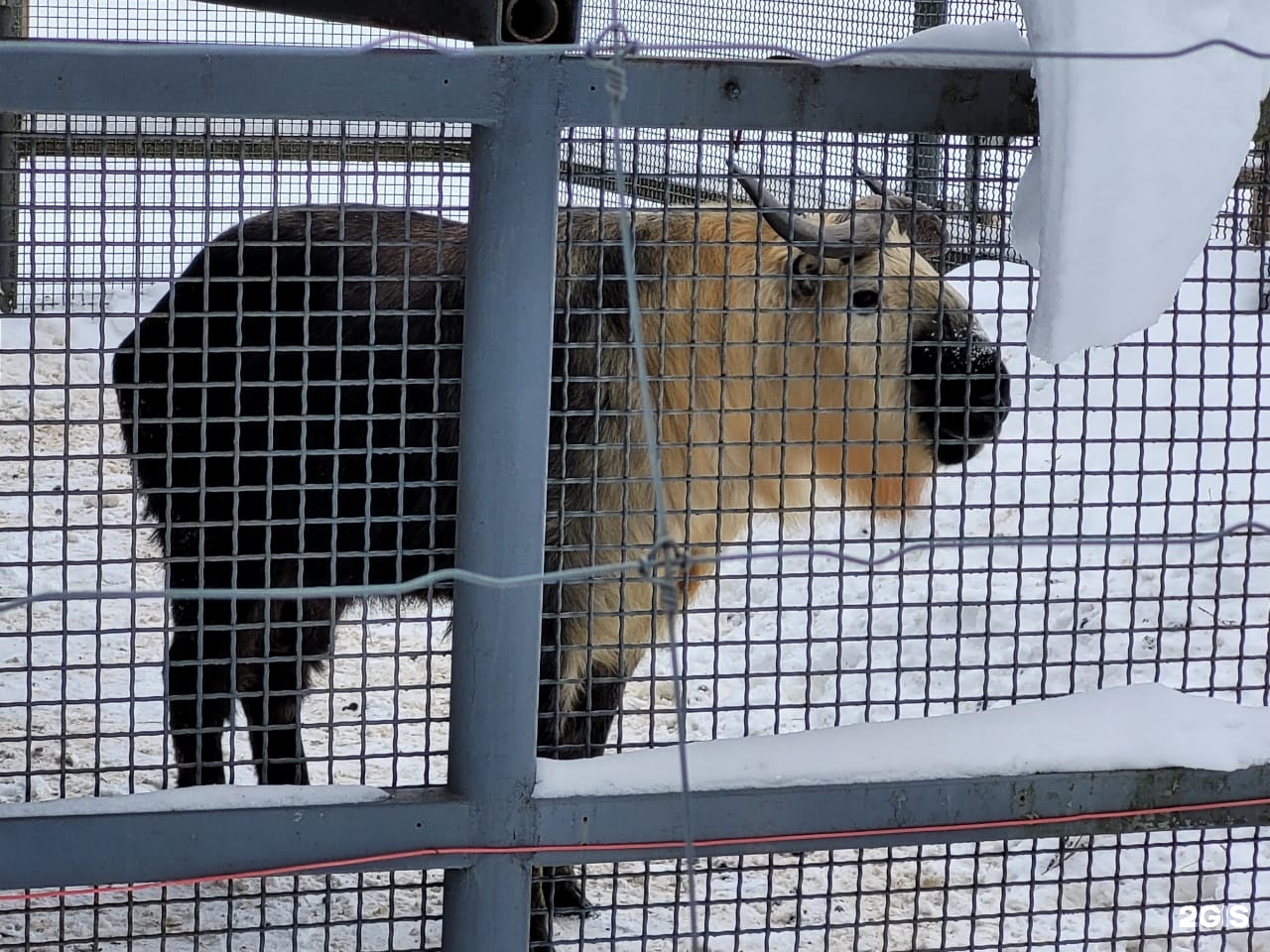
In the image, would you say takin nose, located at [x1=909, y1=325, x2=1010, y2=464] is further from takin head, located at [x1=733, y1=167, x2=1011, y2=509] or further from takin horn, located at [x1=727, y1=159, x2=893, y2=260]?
takin horn, located at [x1=727, y1=159, x2=893, y2=260]

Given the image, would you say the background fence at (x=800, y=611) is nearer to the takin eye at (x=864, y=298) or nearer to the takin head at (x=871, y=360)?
the takin head at (x=871, y=360)

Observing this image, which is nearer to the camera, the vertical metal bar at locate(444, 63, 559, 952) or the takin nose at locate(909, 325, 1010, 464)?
the vertical metal bar at locate(444, 63, 559, 952)

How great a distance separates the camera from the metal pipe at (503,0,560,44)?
2227mm

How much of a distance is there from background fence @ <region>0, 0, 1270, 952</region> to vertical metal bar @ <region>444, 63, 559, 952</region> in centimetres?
17

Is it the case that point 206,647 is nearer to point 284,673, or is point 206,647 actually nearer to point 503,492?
point 284,673

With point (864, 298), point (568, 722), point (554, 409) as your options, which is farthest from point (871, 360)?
point (568, 722)

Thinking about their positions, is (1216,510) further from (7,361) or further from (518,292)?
(7,361)

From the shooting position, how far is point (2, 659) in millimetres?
5551

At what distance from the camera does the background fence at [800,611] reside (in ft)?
8.37

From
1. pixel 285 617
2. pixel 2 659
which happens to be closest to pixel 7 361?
pixel 2 659

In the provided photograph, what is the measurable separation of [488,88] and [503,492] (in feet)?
1.91

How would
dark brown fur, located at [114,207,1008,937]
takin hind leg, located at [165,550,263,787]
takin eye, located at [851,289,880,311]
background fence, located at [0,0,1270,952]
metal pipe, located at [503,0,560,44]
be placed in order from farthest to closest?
takin hind leg, located at [165,550,263,787], takin eye, located at [851,289,880,311], dark brown fur, located at [114,207,1008,937], background fence, located at [0,0,1270,952], metal pipe, located at [503,0,560,44]

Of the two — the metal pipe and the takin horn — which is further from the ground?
the metal pipe

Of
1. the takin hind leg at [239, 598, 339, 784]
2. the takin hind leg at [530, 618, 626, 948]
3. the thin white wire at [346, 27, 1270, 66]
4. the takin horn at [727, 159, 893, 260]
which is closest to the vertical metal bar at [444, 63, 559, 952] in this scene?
the thin white wire at [346, 27, 1270, 66]
